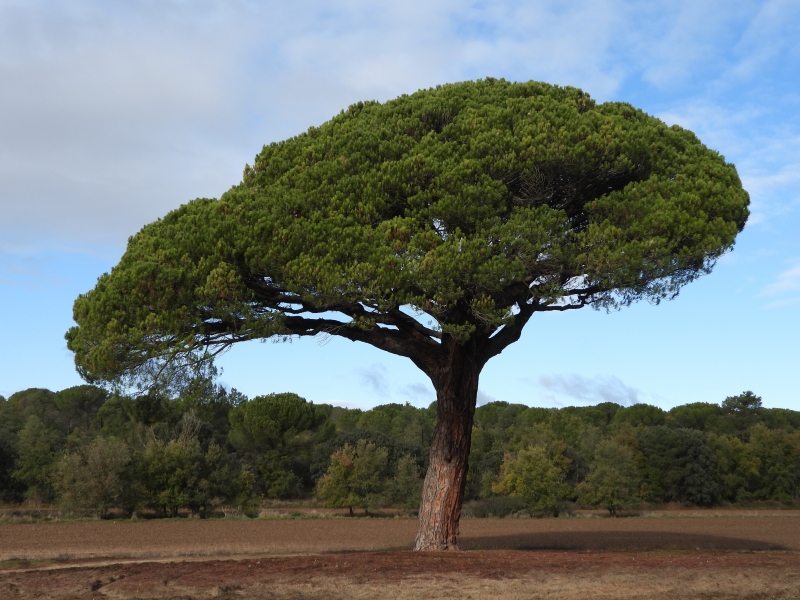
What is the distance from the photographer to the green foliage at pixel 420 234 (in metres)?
14.7

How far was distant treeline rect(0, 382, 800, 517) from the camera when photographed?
139ft

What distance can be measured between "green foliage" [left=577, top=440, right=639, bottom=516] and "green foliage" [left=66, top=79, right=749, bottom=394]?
38.8 metres

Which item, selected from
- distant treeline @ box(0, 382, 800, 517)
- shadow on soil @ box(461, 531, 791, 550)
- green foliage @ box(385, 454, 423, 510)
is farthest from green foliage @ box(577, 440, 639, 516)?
shadow on soil @ box(461, 531, 791, 550)

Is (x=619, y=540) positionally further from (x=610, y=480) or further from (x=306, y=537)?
(x=610, y=480)

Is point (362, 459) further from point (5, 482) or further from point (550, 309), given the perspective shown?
point (550, 309)

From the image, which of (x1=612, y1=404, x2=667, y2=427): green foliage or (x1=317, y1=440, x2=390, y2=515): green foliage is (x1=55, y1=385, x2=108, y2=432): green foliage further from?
(x1=612, y1=404, x2=667, y2=427): green foliage

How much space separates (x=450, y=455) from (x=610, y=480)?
3954 cm

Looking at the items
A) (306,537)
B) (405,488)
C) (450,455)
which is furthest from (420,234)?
(405,488)

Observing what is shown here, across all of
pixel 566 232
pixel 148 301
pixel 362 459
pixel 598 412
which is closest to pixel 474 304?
pixel 566 232

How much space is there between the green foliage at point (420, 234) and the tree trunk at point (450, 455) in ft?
3.35

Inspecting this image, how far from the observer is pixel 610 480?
53.0 metres

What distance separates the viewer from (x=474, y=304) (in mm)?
15086

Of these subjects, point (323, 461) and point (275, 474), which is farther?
point (323, 461)

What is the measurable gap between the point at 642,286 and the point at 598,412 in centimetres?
8952
